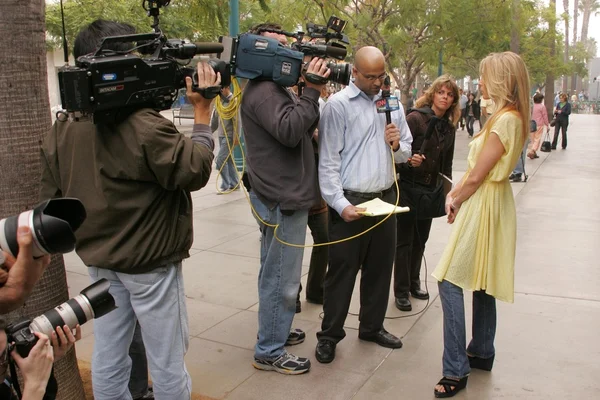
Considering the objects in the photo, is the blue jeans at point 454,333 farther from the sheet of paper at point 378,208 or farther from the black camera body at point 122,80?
the black camera body at point 122,80

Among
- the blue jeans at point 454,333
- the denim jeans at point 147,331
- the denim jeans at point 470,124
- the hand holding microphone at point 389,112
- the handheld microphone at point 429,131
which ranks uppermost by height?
the hand holding microphone at point 389,112

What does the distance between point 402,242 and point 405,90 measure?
353 inches

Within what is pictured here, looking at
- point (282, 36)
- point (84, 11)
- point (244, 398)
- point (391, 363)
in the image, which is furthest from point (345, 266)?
point (84, 11)

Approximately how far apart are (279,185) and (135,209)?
1199 millimetres

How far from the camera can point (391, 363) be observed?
13.1ft

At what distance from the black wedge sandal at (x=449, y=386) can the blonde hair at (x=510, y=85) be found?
1463mm

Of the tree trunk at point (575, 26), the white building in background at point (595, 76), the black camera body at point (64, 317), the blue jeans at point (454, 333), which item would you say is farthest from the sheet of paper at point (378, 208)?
the tree trunk at point (575, 26)

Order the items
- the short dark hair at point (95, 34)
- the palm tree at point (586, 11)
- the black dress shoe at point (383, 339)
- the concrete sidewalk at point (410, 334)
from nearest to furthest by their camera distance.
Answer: the short dark hair at point (95, 34) → the concrete sidewalk at point (410, 334) → the black dress shoe at point (383, 339) → the palm tree at point (586, 11)

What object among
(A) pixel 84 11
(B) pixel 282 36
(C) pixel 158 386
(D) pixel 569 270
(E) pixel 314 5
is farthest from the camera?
(A) pixel 84 11

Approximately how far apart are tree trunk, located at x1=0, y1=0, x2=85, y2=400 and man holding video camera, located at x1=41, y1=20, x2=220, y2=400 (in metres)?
0.18

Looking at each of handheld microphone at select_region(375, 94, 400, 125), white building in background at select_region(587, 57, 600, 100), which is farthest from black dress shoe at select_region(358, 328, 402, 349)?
white building in background at select_region(587, 57, 600, 100)

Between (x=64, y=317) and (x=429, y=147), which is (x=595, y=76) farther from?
(x=64, y=317)

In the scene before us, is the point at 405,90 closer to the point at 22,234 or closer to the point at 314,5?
the point at 314,5

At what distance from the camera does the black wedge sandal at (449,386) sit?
3.58 m
